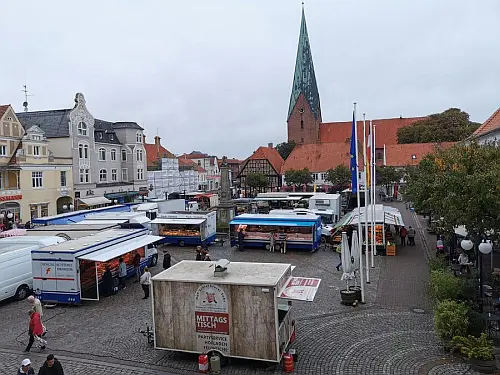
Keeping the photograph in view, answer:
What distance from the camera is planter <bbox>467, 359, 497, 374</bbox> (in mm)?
9477

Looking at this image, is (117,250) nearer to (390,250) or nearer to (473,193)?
(473,193)

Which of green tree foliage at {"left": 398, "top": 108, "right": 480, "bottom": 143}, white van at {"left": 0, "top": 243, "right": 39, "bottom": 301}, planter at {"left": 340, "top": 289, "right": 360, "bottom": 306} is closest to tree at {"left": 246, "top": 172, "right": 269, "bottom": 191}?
green tree foliage at {"left": 398, "top": 108, "right": 480, "bottom": 143}

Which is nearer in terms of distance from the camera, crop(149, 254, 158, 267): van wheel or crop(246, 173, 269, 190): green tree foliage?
crop(149, 254, 158, 267): van wheel

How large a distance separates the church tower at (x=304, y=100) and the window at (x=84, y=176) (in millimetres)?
48020

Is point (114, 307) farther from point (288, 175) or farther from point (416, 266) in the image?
point (288, 175)

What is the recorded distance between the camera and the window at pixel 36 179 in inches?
1559

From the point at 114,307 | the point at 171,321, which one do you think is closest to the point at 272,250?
the point at 114,307

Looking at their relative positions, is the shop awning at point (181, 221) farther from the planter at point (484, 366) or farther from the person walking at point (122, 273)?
the planter at point (484, 366)

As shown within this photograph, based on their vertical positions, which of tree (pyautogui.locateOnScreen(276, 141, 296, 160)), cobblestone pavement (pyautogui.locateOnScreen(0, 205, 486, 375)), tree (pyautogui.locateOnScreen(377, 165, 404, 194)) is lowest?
cobblestone pavement (pyautogui.locateOnScreen(0, 205, 486, 375))

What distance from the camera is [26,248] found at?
17547 mm

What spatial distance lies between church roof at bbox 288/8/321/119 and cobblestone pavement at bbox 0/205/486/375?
2822 inches

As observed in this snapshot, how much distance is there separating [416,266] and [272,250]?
304 inches

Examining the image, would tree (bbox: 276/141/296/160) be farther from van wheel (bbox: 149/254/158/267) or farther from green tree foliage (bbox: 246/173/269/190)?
van wheel (bbox: 149/254/158/267)

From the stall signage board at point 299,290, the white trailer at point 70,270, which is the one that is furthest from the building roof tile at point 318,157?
the stall signage board at point 299,290
